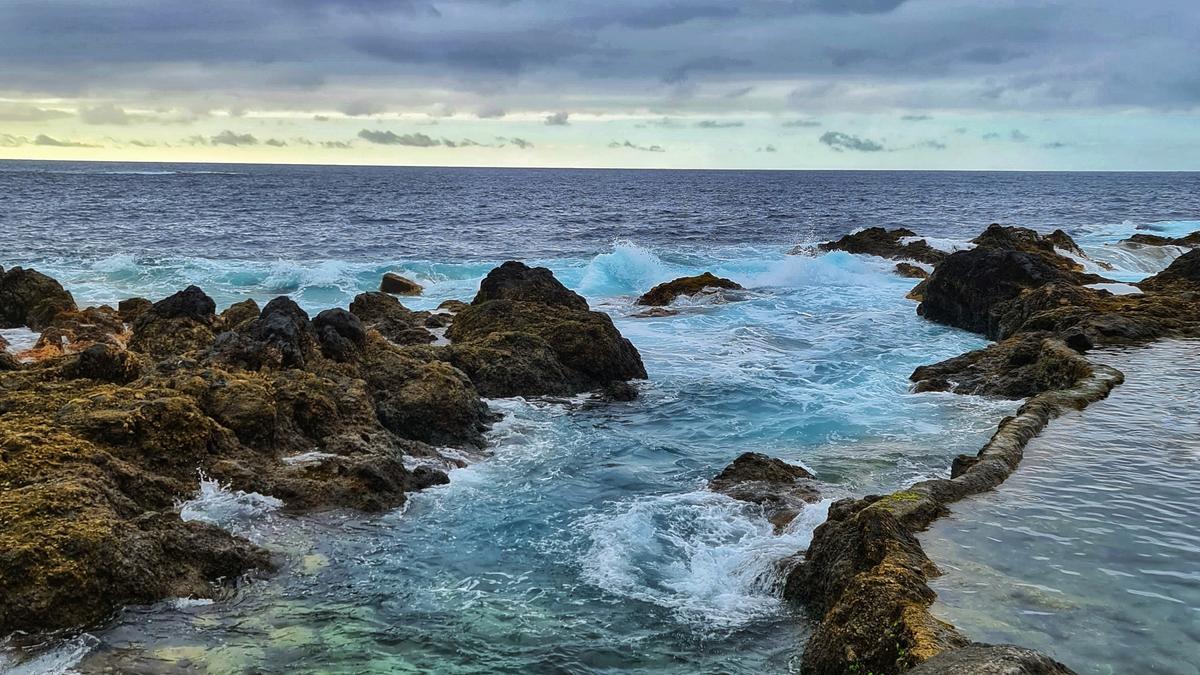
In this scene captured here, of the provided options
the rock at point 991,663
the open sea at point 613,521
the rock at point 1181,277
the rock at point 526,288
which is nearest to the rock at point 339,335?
the open sea at point 613,521

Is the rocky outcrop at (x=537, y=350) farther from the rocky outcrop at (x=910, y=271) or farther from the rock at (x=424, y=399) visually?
the rocky outcrop at (x=910, y=271)

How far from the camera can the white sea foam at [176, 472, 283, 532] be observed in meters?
9.09

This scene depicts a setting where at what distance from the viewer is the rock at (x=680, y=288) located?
2806 centimetres

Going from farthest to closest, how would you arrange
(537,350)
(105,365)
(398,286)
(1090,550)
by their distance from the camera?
1. (398,286)
2. (537,350)
3. (105,365)
4. (1090,550)

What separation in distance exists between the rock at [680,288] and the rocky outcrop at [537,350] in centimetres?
833

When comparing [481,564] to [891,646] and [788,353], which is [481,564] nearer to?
[891,646]

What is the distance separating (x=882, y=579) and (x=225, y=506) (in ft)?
21.4

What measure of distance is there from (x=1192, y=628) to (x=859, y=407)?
966 centimetres

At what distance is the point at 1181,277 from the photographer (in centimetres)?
2169

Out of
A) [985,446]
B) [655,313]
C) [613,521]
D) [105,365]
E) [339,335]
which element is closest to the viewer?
[985,446]

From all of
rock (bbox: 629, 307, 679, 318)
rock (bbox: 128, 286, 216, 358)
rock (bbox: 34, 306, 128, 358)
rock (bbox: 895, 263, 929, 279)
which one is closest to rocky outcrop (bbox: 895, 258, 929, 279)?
rock (bbox: 895, 263, 929, 279)

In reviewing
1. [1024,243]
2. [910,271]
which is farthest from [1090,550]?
[910,271]

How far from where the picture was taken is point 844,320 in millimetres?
25047

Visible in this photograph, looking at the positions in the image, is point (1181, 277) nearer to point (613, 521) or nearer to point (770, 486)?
point (770, 486)
